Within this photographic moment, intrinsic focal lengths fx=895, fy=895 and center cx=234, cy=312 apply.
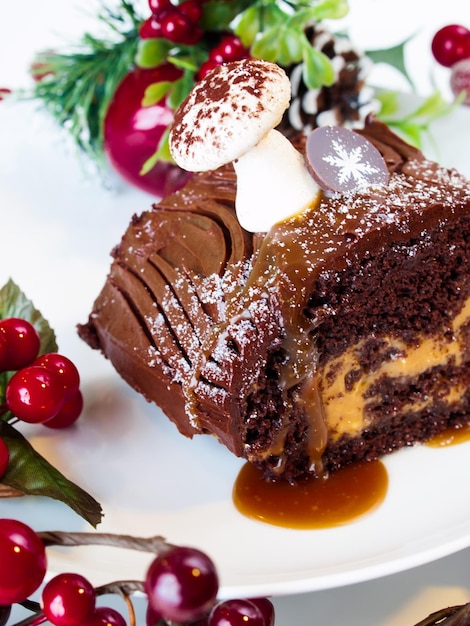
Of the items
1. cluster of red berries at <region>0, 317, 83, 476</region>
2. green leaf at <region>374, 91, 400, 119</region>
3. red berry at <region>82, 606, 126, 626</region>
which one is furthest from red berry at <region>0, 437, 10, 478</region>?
green leaf at <region>374, 91, 400, 119</region>

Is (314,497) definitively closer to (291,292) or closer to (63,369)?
(291,292)

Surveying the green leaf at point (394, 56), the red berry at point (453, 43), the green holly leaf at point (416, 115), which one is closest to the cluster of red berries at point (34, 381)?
the green holly leaf at point (416, 115)

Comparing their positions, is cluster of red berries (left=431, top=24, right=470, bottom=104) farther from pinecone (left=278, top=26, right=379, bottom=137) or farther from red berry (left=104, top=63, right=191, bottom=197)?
red berry (left=104, top=63, right=191, bottom=197)

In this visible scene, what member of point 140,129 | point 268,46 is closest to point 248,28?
point 268,46

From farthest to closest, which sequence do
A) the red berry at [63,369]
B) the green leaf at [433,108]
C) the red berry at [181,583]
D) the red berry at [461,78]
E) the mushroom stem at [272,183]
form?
the red berry at [461,78] < the green leaf at [433,108] < the red berry at [63,369] < the mushroom stem at [272,183] < the red berry at [181,583]

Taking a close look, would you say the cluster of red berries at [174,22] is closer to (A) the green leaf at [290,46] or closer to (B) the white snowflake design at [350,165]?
(A) the green leaf at [290,46]
